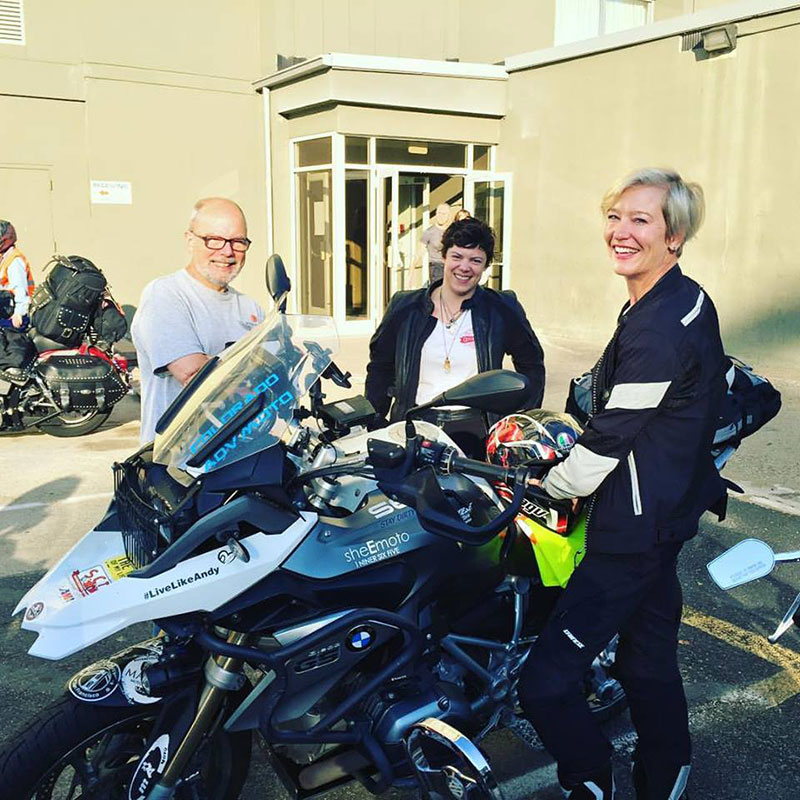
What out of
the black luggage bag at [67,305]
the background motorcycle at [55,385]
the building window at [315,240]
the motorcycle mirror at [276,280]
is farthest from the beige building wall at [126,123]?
the motorcycle mirror at [276,280]

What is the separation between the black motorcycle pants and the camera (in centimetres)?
236

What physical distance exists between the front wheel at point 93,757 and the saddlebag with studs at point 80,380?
548 cm

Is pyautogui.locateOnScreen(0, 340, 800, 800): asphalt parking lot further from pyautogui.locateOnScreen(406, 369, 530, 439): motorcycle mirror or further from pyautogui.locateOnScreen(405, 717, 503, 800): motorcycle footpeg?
pyautogui.locateOnScreen(406, 369, 530, 439): motorcycle mirror

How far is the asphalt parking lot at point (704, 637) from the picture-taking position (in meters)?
2.94

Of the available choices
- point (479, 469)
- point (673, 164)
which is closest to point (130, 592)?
point (479, 469)

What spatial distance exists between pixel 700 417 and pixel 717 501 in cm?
46

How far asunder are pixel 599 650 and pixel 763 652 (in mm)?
1777

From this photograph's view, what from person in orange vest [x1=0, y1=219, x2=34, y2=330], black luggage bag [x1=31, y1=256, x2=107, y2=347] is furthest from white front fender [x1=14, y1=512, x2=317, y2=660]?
person in orange vest [x1=0, y1=219, x2=34, y2=330]

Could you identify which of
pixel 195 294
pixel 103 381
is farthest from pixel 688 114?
pixel 195 294

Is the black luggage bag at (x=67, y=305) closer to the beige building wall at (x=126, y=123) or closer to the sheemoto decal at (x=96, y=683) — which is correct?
the beige building wall at (x=126, y=123)

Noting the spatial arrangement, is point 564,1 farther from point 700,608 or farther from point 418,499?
point 418,499

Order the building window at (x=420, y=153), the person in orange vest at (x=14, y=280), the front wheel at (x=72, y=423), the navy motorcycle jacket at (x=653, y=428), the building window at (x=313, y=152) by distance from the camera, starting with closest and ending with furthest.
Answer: the navy motorcycle jacket at (x=653, y=428)
the front wheel at (x=72, y=423)
the person in orange vest at (x=14, y=280)
the building window at (x=313, y=152)
the building window at (x=420, y=153)

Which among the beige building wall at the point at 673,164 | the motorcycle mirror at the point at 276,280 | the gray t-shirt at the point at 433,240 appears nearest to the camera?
the motorcycle mirror at the point at 276,280

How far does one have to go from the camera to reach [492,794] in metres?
2.12
